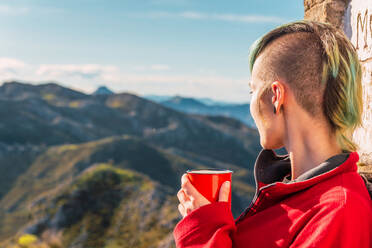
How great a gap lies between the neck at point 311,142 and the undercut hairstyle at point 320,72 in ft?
0.11

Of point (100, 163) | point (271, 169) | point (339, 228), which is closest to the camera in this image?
point (339, 228)

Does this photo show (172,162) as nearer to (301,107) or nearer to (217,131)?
(217,131)

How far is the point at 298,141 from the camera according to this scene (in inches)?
58.6

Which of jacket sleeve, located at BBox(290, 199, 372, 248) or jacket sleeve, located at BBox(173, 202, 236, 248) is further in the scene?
jacket sleeve, located at BBox(173, 202, 236, 248)

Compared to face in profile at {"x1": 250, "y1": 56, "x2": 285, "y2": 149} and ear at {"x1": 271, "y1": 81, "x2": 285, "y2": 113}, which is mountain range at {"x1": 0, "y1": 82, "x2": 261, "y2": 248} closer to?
face in profile at {"x1": 250, "y1": 56, "x2": 285, "y2": 149}

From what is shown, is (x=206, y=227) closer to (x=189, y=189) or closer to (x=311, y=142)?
(x=189, y=189)

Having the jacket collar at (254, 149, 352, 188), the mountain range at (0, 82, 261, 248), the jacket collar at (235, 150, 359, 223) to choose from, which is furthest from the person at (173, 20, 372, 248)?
the mountain range at (0, 82, 261, 248)

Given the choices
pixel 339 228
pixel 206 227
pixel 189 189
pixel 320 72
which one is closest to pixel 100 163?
pixel 189 189

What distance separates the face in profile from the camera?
1475 millimetres

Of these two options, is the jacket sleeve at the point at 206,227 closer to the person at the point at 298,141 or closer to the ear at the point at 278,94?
the person at the point at 298,141

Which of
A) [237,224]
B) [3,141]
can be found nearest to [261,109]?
[237,224]

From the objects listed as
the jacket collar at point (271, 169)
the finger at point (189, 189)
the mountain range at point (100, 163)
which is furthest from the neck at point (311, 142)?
the mountain range at point (100, 163)

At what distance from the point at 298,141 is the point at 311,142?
47 millimetres

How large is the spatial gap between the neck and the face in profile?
0.12 ft
